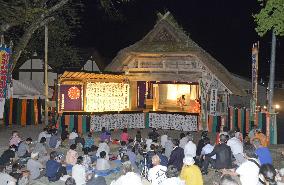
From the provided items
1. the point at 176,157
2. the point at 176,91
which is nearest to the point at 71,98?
the point at 176,157

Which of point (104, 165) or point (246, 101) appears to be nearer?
point (104, 165)

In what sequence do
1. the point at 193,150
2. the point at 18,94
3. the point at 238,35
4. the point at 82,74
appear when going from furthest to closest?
the point at 238,35
the point at 18,94
the point at 82,74
the point at 193,150

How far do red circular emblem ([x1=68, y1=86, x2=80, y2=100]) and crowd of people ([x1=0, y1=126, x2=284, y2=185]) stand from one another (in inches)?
158

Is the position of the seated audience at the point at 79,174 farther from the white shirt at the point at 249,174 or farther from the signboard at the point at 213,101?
the signboard at the point at 213,101

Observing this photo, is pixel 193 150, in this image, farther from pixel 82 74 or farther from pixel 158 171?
pixel 82 74

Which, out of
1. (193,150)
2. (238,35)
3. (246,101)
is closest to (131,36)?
(238,35)

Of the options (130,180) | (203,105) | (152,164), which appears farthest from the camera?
(203,105)

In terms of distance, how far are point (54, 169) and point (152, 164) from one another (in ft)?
10.4

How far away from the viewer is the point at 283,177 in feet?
29.0

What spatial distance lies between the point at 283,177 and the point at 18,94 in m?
23.7

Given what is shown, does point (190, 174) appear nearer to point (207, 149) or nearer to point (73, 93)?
point (207, 149)

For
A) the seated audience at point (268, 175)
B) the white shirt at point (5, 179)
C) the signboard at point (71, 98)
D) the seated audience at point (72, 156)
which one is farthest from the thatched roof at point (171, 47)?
the seated audience at point (268, 175)

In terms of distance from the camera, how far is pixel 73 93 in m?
23.1

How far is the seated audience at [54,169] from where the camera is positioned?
1321cm
